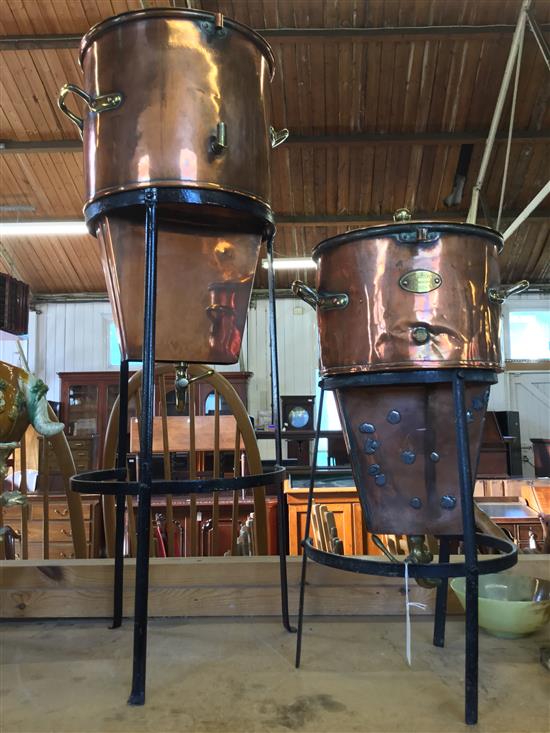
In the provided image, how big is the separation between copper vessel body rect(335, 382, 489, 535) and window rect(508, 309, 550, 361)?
9.24 metres

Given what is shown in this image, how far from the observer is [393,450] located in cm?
111

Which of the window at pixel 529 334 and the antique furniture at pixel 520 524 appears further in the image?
the window at pixel 529 334

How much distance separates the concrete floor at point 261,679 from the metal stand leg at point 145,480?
0.26ft

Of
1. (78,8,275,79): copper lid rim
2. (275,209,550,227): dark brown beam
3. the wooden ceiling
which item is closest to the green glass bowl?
(78,8,275,79): copper lid rim

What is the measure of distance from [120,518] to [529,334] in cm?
958

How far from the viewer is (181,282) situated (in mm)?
1256

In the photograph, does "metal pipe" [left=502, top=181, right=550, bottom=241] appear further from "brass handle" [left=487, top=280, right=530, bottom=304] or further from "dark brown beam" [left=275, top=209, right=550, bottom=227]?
"brass handle" [left=487, top=280, right=530, bottom=304]

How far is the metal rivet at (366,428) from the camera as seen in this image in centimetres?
112

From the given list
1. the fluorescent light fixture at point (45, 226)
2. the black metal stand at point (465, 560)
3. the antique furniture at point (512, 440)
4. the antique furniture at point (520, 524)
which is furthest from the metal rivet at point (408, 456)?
the antique furniture at point (512, 440)

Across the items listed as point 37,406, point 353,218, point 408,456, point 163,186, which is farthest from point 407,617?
point 353,218

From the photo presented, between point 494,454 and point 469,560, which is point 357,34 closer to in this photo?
point 494,454

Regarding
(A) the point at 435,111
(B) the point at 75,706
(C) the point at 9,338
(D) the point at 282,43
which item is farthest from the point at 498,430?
(C) the point at 9,338

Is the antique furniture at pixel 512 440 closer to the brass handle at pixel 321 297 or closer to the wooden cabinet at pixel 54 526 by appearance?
the wooden cabinet at pixel 54 526

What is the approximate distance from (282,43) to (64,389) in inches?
230
